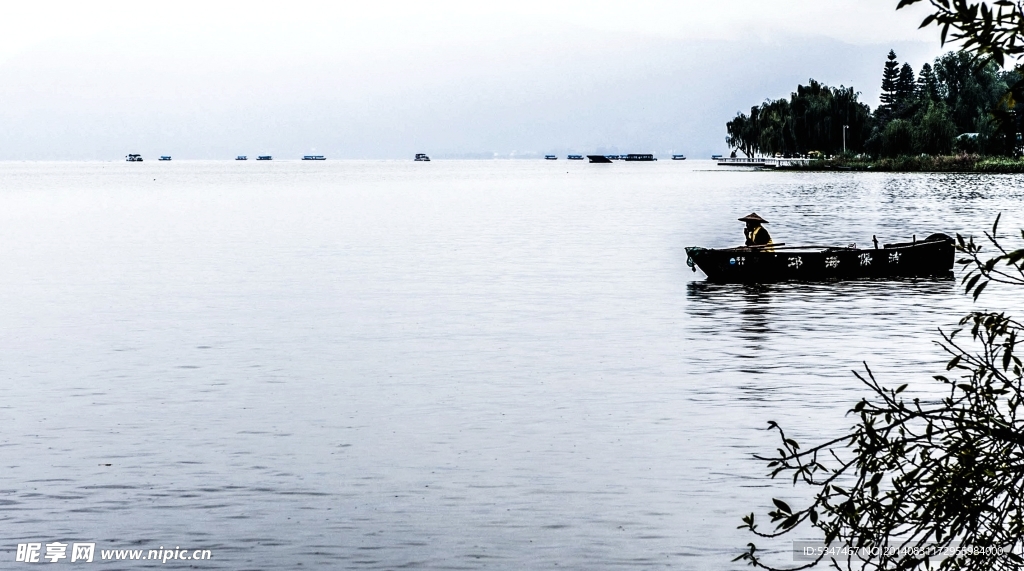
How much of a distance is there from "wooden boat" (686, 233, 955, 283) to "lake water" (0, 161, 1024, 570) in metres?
0.65

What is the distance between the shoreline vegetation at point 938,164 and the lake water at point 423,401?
119m

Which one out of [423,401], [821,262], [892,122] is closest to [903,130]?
[892,122]

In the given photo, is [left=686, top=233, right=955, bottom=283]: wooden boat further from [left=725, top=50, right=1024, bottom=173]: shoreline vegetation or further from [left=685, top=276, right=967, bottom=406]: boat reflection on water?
[left=725, top=50, right=1024, bottom=173]: shoreline vegetation

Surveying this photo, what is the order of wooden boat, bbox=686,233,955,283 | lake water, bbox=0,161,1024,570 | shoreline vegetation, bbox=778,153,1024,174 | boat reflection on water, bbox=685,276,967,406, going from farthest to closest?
shoreline vegetation, bbox=778,153,1024,174
wooden boat, bbox=686,233,955,283
boat reflection on water, bbox=685,276,967,406
lake water, bbox=0,161,1024,570

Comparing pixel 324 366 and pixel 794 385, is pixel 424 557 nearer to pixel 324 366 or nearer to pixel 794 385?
pixel 794 385

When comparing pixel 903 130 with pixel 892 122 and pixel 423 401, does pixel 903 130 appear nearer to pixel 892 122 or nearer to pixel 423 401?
pixel 892 122

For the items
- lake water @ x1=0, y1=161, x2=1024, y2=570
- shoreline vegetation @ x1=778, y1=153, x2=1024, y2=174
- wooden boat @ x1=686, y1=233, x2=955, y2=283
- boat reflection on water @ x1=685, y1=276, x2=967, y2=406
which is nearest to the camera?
lake water @ x1=0, y1=161, x2=1024, y2=570

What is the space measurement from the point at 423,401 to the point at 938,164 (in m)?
153

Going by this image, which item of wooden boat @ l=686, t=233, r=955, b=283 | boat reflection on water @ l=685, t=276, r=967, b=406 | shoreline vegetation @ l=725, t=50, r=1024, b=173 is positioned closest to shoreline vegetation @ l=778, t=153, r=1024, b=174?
shoreline vegetation @ l=725, t=50, r=1024, b=173

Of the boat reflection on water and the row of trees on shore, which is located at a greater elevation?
the row of trees on shore

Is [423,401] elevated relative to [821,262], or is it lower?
lower

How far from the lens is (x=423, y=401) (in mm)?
20125

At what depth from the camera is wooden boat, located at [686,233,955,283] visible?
37.1m

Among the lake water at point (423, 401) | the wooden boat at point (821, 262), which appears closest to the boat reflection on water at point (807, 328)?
the lake water at point (423, 401)
